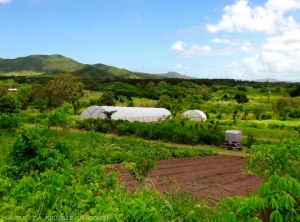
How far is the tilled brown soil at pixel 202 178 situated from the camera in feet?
32.0

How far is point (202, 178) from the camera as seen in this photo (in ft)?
38.5

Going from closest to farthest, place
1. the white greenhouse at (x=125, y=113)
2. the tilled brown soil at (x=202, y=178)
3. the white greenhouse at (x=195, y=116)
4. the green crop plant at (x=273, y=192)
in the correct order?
the green crop plant at (x=273, y=192) → the tilled brown soil at (x=202, y=178) → the white greenhouse at (x=125, y=113) → the white greenhouse at (x=195, y=116)

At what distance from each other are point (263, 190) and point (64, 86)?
125 feet

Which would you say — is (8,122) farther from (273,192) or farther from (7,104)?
(273,192)

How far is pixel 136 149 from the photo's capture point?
16625 mm

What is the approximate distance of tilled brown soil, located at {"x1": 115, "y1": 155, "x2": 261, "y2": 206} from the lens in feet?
32.0

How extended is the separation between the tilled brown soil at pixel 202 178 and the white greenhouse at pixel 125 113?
1392 cm

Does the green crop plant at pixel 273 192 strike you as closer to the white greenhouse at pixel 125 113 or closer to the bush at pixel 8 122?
the bush at pixel 8 122

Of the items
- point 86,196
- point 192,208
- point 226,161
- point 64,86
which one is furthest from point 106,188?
point 64,86

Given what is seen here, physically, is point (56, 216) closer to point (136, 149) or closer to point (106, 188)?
point (106, 188)

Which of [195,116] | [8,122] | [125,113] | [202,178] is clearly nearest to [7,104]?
[125,113]

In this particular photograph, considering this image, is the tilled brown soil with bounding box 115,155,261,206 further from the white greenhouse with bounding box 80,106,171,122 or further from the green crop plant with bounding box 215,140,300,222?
the white greenhouse with bounding box 80,106,171,122

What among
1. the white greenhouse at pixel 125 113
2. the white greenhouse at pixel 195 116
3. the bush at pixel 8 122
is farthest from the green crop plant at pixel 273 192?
the white greenhouse at pixel 195 116

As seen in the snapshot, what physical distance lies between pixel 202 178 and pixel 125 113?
19465 mm
